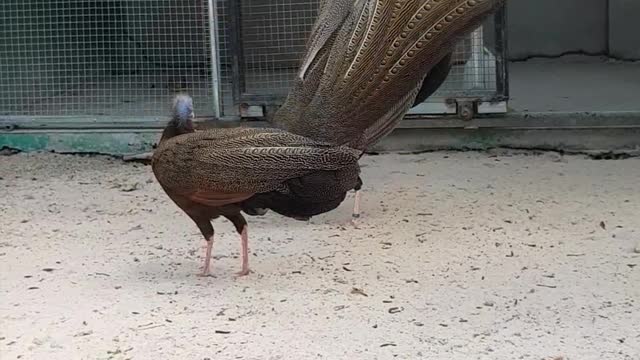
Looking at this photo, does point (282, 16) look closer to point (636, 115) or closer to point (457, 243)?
point (636, 115)

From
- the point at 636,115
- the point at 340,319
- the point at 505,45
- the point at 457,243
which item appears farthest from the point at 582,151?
the point at 340,319

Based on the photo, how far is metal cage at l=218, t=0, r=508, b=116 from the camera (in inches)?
241

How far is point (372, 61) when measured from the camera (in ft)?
12.9

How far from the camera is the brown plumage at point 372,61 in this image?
3.86 metres

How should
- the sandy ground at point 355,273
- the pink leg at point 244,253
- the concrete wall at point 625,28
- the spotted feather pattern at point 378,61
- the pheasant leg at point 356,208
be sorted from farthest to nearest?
1. the concrete wall at point 625,28
2. the pheasant leg at point 356,208
3. the pink leg at point 244,253
4. the spotted feather pattern at point 378,61
5. the sandy ground at point 355,273

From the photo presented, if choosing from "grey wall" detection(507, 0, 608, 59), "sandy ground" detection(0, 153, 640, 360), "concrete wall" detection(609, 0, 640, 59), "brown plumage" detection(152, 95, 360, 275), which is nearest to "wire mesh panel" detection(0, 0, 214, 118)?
"sandy ground" detection(0, 153, 640, 360)

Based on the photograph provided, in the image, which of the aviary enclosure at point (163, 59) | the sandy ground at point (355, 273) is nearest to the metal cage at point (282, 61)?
the aviary enclosure at point (163, 59)

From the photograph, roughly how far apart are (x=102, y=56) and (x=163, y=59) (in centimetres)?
63

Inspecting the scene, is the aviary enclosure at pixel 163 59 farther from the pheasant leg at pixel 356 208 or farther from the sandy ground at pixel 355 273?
the pheasant leg at pixel 356 208

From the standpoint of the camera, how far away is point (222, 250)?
445cm

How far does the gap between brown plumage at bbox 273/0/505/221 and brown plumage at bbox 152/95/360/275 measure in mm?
159

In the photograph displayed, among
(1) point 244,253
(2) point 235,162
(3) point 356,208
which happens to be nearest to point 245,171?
(2) point 235,162

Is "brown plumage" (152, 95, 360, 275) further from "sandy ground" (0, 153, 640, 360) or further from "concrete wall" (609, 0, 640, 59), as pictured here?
"concrete wall" (609, 0, 640, 59)

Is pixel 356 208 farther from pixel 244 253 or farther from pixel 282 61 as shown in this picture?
pixel 282 61
